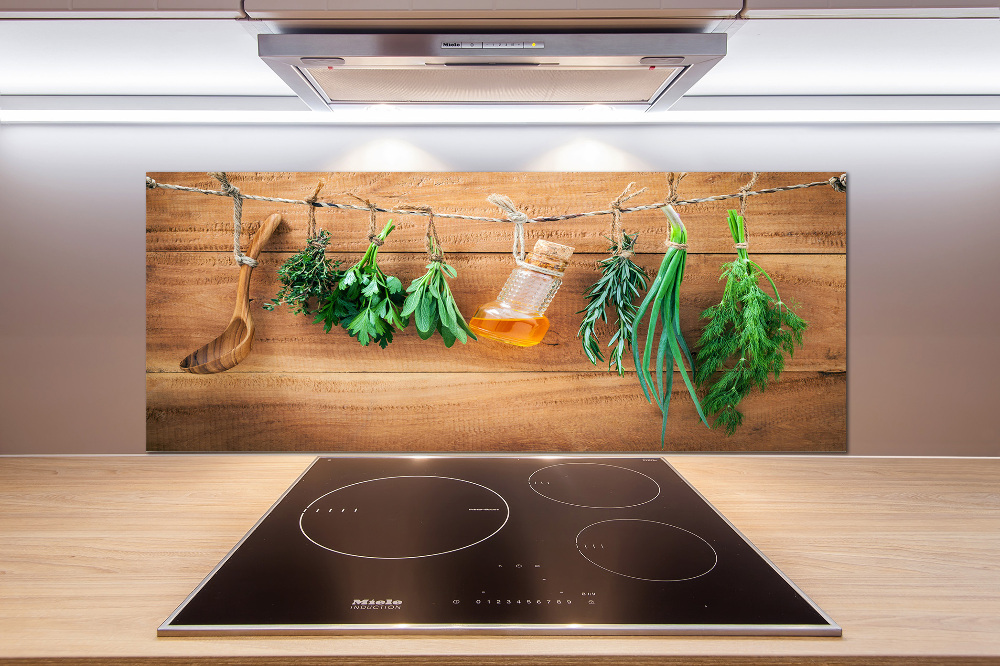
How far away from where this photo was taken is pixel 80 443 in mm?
1234

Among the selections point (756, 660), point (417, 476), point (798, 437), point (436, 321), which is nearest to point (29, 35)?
point (436, 321)

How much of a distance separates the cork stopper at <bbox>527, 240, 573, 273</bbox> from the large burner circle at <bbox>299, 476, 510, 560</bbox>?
0.47 meters

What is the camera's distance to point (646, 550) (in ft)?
2.59

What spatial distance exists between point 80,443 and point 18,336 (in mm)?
271

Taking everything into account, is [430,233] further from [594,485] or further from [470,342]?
[594,485]

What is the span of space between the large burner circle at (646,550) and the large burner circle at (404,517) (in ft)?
0.51

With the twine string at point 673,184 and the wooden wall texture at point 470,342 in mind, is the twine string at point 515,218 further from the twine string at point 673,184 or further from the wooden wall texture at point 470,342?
the twine string at point 673,184

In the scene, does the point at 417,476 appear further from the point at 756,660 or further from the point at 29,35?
the point at 29,35

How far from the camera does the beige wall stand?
1.19m

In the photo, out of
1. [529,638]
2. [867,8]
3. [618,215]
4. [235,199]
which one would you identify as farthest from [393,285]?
[867,8]

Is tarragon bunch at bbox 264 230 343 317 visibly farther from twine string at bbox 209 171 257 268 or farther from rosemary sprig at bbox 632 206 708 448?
rosemary sprig at bbox 632 206 708 448

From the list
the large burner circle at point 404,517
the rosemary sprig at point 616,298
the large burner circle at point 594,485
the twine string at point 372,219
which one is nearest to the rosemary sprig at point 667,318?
the rosemary sprig at point 616,298

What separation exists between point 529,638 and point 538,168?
923mm

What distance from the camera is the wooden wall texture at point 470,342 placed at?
3.92ft
